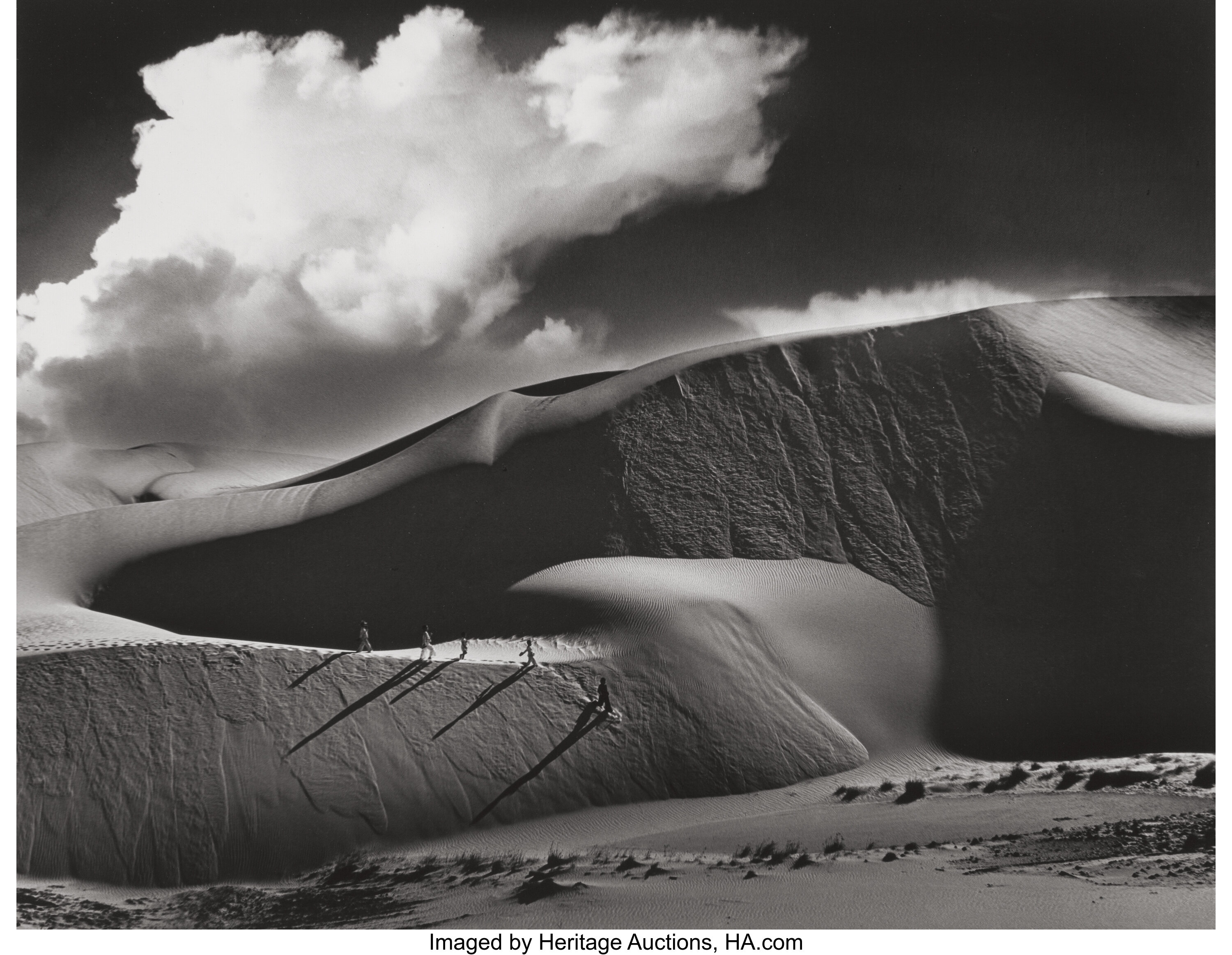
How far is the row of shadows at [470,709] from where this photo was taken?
753 inches

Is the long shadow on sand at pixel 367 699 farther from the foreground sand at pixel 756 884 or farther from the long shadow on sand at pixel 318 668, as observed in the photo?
the foreground sand at pixel 756 884

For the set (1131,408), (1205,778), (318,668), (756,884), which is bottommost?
(1205,778)

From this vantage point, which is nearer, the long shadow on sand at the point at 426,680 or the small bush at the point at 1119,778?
the long shadow on sand at the point at 426,680

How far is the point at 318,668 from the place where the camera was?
1998 cm

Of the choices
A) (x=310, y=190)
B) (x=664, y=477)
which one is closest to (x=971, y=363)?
(x=664, y=477)

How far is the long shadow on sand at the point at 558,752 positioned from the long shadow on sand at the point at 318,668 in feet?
12.6

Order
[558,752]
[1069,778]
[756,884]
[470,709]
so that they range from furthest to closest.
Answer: [1069,778] → [470,709] → [558,752] → [756,884]

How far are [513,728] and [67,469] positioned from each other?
75.3ft

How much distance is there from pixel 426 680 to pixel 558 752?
2706 mm

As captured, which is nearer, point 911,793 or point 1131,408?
point 911,793

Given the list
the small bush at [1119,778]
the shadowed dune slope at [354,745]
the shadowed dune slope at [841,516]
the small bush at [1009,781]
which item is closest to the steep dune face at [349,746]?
the shadowed dune slope at [354,745]

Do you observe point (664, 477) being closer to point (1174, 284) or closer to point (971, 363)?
point (971, 363)

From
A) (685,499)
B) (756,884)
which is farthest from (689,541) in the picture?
(756,884)

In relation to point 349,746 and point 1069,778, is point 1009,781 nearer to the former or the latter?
point 1069,778
